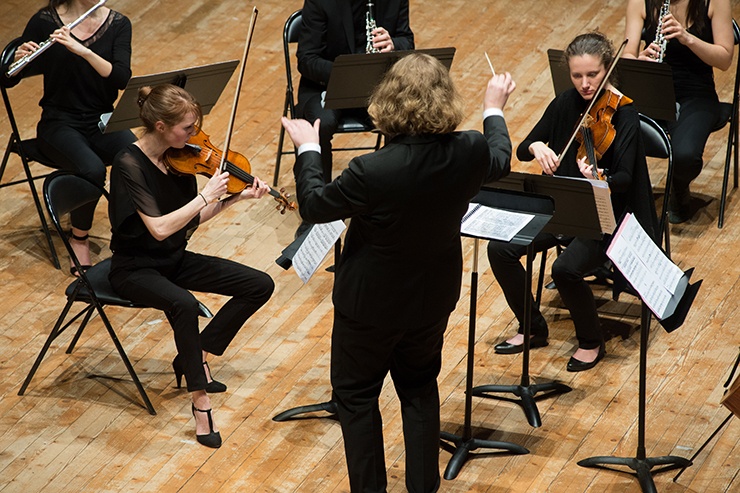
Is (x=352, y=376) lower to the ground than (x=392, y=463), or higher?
higher

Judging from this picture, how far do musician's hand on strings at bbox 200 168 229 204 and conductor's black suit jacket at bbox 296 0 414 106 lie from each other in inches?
53.3

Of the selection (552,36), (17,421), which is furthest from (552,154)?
(552,36)

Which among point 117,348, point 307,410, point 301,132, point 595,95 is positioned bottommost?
point 307,410

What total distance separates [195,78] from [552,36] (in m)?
2.98

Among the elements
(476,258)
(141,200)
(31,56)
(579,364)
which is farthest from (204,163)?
(579,364)

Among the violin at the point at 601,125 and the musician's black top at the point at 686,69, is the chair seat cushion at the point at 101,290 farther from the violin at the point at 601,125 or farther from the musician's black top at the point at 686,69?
the musician's black top at the point at 686,69

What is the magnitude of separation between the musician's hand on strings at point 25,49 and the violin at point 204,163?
110 cm

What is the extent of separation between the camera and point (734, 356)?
3992 millimetres

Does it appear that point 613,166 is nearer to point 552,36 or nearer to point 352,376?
point 352,376

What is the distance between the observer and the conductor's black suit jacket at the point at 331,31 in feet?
15.8

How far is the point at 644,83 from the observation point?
4344 millimetres

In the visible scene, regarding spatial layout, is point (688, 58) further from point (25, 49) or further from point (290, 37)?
point (25, 49)

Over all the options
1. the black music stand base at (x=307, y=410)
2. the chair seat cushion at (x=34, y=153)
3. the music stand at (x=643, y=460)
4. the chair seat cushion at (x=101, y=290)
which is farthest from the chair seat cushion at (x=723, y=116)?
the chair seat cushion at (x=34, y=153)

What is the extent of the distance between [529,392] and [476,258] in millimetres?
734
